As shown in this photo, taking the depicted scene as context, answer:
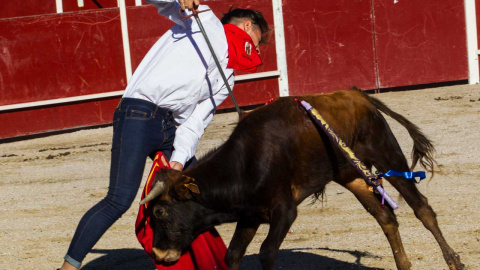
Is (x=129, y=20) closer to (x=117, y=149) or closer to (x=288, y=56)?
(x=288, y=56)

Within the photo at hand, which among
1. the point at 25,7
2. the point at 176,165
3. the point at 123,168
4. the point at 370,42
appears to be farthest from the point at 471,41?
the point at 123,168

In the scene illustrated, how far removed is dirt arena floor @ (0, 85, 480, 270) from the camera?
4219 millimetres

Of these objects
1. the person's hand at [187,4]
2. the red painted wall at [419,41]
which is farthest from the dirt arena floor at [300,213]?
the person's hand at [187,4]

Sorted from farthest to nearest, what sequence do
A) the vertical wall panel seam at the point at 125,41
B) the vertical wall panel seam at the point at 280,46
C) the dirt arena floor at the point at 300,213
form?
the vertical wall panel seam at the point at 280,46
the vertical wall panel seam at the point at 125,41
the dirt arena floor at the point at 300,213

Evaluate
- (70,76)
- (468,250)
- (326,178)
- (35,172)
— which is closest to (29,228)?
(35,172)

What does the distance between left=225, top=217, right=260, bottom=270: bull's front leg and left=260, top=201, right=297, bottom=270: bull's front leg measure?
0.57 feet

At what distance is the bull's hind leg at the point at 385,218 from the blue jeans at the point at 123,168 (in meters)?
1.19

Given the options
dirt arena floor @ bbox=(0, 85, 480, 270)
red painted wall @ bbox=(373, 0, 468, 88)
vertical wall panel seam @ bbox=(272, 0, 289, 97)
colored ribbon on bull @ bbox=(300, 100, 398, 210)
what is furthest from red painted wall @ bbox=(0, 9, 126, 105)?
colored ribbon on bull @ bbox=(300, 100, 398, 210)

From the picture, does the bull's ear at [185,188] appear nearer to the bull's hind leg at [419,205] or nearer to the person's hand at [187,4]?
the person's hand at [187,4]

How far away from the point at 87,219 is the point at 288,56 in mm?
6654

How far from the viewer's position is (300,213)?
17.1 ft

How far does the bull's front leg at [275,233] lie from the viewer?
3283 mm

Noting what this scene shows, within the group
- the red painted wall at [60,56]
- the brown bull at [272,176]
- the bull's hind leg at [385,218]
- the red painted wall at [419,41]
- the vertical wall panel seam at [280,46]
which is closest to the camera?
the brown bull at [272,176]

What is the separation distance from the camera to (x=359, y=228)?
468 cm
